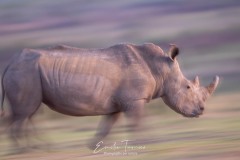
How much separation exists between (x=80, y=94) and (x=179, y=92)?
5.15ft

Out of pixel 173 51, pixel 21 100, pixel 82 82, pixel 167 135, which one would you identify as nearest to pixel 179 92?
pixel 173 51

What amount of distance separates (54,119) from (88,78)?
5704 mm

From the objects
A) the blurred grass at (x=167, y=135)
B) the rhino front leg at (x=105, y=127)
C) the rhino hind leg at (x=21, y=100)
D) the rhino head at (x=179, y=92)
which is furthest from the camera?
the rhino head at (x=179, y=92)

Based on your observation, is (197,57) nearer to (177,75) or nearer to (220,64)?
(220,64)

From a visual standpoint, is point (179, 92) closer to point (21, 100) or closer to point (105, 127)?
point (105, 127)

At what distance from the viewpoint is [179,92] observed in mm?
13070

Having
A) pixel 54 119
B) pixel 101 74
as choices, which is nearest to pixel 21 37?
pixel 54 119

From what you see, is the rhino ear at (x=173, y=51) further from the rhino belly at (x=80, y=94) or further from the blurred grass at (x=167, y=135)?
the rhino belly at (x=80, y=94)

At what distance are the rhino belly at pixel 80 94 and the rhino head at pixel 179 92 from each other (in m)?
1.02

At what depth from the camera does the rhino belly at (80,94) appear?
12203 millimetres

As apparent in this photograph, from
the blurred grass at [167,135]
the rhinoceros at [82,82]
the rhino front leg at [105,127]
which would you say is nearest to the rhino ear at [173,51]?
the rhinoceros at [82,82]

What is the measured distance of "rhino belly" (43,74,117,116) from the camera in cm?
1220

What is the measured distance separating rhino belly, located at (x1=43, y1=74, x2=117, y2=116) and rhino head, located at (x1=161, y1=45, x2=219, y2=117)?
1.02 meters

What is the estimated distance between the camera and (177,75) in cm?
1308
